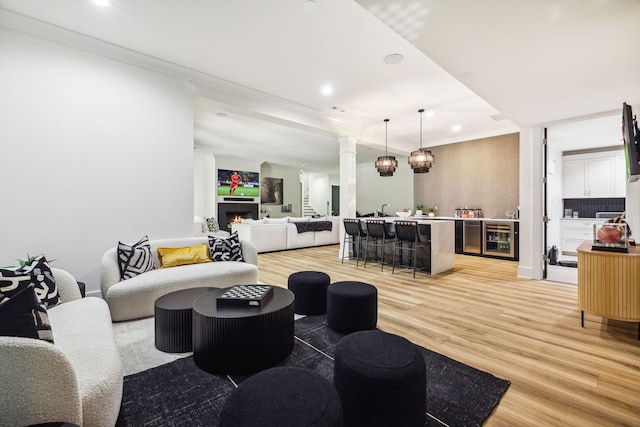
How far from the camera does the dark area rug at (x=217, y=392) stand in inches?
59.9

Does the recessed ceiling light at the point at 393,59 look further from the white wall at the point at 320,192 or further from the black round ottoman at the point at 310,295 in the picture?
the white wall at the point at 320,192

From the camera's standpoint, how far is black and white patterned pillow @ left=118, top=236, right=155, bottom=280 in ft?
9.99

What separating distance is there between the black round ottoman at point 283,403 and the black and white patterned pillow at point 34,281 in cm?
169

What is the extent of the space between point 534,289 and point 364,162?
791cm

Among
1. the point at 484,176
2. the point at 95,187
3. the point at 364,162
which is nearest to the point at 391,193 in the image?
the point at 364,162

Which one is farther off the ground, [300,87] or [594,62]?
[300,87]

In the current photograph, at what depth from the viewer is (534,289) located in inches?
156

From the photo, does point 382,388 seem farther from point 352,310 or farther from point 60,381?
point 60,381

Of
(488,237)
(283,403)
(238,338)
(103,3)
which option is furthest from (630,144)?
(103,3)

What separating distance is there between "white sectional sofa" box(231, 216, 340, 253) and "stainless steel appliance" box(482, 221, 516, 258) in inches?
156

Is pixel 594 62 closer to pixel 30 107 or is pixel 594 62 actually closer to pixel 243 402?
pixel 243 402

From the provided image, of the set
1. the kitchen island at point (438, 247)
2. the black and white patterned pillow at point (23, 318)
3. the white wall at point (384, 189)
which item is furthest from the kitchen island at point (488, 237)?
the black and white patterned pillow at point (23, 318)

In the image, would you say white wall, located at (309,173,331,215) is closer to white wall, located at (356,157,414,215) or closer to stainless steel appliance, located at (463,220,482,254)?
white wall, located at (356,157,414,215)

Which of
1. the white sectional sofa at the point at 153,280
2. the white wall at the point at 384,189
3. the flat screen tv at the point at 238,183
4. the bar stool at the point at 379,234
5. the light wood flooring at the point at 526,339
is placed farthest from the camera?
the flat screen tv at the point at 238,183
